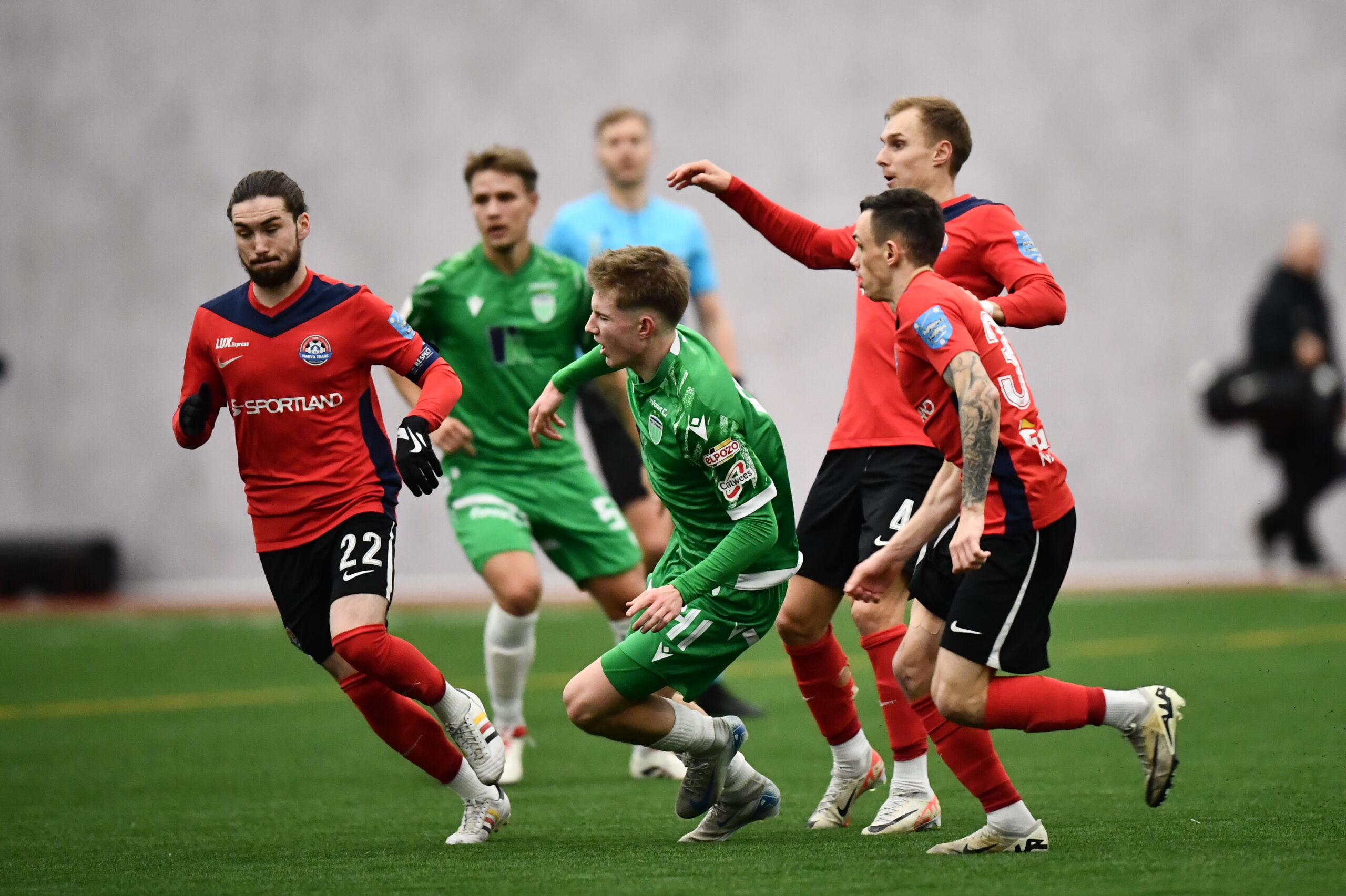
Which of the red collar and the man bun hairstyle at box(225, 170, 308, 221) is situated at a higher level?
the man bun hairstyle at box(225, 170, 308, 221)

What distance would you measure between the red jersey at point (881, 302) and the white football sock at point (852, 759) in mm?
931

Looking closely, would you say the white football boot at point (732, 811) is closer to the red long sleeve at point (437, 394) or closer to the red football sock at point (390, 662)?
the red football sock at point (390, 662)

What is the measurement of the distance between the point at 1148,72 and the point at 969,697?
37.7 ft

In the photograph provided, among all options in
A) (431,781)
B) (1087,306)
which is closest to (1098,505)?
(1087,306)

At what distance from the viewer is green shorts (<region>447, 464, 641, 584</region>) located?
6.47m

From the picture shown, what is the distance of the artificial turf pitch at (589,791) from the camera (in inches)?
162

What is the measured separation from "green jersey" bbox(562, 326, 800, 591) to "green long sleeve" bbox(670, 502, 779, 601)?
3cm

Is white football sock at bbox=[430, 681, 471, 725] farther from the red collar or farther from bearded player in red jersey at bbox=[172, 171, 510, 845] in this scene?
the red collar

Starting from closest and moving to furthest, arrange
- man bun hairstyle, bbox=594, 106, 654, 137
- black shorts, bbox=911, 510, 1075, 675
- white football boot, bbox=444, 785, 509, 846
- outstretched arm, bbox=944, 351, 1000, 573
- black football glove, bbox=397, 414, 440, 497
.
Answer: outstretched arm, bbox=944, 351, 1000, 573
black shorts, bbox=911, 510, 1075, 675
black football glove, bbox=397, 414, 440, 497
white football boot, bbox=444, 785, 509, 846
man bun hairstyle, bbox=594, 106, 654, 137

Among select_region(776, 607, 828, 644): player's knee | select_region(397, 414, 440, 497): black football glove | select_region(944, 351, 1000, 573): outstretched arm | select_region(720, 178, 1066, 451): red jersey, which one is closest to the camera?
select_region(944, 351, 1000, 573): outstretched arm

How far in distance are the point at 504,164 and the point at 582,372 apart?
176 cm

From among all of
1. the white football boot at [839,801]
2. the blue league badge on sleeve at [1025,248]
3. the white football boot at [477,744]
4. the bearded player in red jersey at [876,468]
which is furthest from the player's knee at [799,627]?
the blue league badge on sleeve at [1025,248]

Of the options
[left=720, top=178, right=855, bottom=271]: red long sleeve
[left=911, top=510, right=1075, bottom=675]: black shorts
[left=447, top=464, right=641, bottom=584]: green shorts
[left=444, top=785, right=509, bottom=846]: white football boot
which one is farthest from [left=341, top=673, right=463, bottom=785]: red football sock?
[left=720, top=178, right=855, bottom=271]: red long sleeve

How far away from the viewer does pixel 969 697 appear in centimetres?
425
